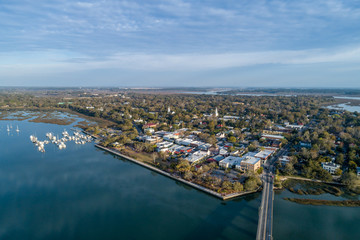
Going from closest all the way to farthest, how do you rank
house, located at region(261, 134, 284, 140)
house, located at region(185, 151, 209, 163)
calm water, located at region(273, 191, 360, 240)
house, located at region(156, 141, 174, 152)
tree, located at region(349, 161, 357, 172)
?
calm water, located at region(273, 191, 360, 240), tree, located at region(349, 161, 357, 172), house, located at region(185, 151, 209, 163), house, located at region(156, 141, 174, 152), house, located at region(261, 134, 284, 140)

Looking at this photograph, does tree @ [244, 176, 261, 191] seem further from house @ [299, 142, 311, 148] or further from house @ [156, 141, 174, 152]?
house @ [299, 142, 311, 148]

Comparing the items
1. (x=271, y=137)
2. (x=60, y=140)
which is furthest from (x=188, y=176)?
(x=60, y=140)

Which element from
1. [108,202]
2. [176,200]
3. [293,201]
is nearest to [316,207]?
[293,201]

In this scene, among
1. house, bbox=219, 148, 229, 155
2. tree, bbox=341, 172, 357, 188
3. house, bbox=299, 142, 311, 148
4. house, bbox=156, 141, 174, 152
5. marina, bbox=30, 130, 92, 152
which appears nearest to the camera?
tree, bbox=341, 172, 357, 188

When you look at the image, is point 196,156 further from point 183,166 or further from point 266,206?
point 266,206

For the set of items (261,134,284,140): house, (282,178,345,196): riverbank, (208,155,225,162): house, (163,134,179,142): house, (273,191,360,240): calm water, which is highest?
(261,134,284,140): house

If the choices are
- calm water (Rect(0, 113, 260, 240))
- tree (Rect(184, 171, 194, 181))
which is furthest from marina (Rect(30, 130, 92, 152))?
tree (Rect(184, 171, 194, 181))

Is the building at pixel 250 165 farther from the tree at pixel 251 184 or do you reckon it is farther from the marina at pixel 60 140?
the marina at pixel 60 140

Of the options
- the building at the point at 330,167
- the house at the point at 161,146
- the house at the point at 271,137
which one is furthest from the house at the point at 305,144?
the house at the point at 161,146
